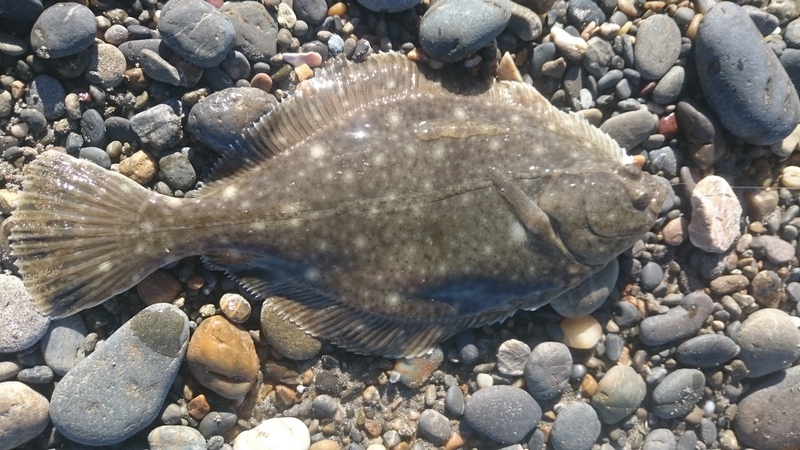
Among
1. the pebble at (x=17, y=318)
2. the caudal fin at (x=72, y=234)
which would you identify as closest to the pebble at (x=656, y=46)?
the caudal fin at (x=72, y=234)

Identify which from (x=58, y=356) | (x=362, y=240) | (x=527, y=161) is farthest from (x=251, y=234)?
(x=527, y=161)

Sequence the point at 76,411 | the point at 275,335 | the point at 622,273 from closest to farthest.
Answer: the point at 76,411 < the point at 275,335 < the point at 622,273

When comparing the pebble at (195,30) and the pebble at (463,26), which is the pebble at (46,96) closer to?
the pebble at (195,30)

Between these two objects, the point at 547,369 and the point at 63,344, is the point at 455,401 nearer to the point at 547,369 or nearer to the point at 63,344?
the point at 547,369

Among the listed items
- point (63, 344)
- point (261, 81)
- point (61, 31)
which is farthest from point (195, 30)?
point (63, 344)

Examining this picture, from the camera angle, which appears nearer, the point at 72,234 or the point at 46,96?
the point at 72,234

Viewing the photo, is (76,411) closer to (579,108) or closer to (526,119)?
(526,119)

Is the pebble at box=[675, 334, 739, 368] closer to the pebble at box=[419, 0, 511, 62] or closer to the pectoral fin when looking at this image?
the pectoral fin

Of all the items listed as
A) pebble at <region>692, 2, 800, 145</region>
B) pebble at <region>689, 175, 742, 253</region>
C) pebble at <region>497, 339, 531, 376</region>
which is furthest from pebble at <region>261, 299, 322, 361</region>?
pebble at <region>692, 2, 800, 145</region>
